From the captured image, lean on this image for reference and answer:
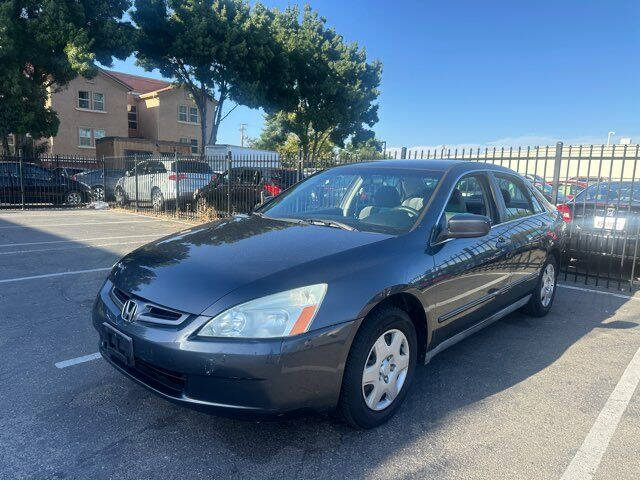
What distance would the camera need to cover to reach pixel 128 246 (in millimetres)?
8852

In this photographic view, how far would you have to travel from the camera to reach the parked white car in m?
13.8

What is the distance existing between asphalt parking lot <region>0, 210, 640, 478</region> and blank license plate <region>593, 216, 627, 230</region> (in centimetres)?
240

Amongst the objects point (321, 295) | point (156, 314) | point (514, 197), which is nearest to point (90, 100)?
point (514, 197)

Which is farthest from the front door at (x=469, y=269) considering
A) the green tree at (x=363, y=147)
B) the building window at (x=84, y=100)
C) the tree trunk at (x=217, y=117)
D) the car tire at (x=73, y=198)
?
the building window at (x=84, y=100)

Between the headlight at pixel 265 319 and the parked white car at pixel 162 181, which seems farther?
the parked white car at pixel 162 181

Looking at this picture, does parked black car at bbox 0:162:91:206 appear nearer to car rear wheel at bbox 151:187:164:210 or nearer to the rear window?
car rear wheel at bbox 151:187:164:210

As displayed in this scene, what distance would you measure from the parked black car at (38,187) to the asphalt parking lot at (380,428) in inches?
497

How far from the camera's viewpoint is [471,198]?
3.84 m

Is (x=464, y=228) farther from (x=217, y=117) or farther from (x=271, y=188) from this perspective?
(x=217, y=117)

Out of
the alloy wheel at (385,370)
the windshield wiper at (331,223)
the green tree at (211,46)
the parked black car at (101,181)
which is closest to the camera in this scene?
the alloy wheel at (385,370)

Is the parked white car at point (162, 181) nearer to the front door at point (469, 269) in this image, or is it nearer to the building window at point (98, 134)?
the front door at point (469, 269)

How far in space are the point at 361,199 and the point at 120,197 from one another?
49.7 ft

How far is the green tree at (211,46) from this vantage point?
75.0ft

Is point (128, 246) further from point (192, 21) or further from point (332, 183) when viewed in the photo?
point (192, 21)
